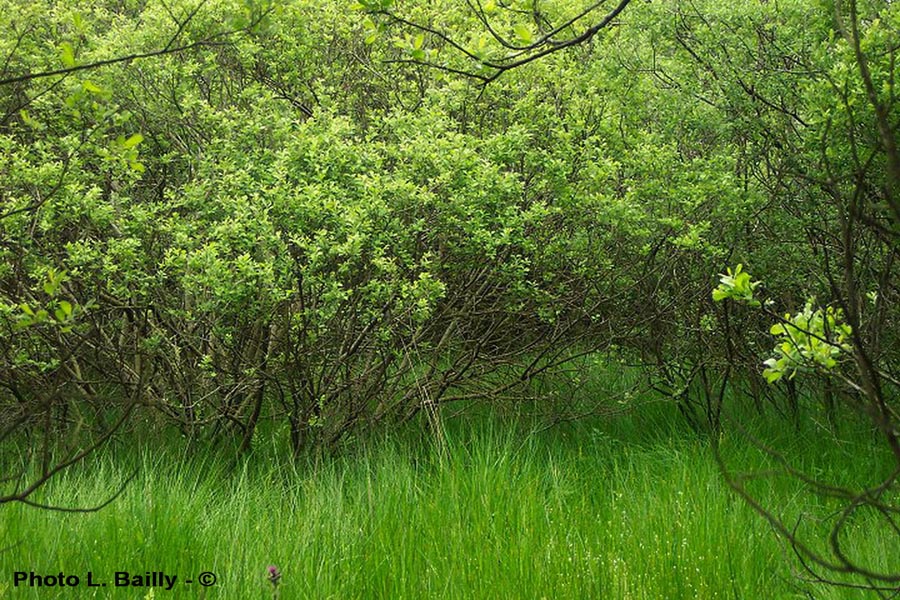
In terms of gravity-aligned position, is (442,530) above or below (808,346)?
below

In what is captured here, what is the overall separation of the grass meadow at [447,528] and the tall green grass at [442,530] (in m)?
0.01

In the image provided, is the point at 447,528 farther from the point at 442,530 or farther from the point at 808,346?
the point at 808,346

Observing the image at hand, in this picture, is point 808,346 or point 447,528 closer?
point 808,346

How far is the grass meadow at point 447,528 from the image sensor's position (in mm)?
3480

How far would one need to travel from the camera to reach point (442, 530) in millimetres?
4027

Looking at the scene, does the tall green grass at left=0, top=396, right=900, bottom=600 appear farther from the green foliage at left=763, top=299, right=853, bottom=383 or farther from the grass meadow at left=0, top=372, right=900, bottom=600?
the green foliage at left=763, top=299, right=853, bottom=383

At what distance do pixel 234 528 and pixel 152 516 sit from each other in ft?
Result: 1.26

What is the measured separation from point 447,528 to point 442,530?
0.03 meters

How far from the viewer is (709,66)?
6.00 metres

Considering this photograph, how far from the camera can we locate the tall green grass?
348cm

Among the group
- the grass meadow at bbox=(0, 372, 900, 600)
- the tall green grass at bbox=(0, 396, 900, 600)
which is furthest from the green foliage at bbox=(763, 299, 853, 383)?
the tall green grass at bbox=(0, 396, 900, 600)

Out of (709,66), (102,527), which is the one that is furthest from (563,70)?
(102,527)

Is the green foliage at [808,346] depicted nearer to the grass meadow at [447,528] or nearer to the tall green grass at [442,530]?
the grass meadow at [447,528]

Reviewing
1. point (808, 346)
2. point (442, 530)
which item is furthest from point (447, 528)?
point (808, 346)
